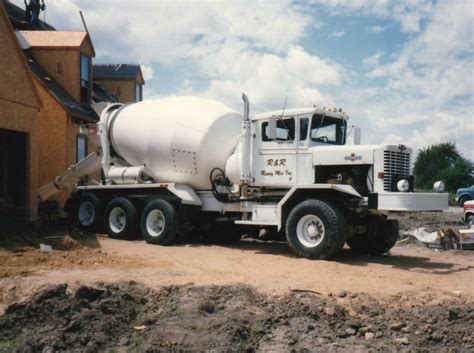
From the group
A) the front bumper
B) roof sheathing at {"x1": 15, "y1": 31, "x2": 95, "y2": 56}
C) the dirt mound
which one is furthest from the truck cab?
roof sheathing at {"x1": 15, "y1": 31, "x2": 95, "y2": 56}

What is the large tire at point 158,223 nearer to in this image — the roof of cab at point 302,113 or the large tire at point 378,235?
the roof of cab at point 302,113

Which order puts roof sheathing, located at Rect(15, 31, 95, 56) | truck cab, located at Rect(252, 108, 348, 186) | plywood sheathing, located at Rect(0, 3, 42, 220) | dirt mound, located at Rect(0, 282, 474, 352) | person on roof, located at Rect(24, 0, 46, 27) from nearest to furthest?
dirt mound, located at Rect(0, 282, 474, 352)
truck cab, located at Rect(252, 108, 348, 186)
plywood sheathing, located at Rect(0, 3, 42, 220)
roof sheathing, located at Rect(15, 31, 95, 56)
person on roof, located at Rect(24, 0, 46, 27)

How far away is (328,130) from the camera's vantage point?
516 inches

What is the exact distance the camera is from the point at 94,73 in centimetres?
2778

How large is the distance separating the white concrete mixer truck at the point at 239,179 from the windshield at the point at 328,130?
0.02m

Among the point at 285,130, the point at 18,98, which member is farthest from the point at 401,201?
the point at 18,98

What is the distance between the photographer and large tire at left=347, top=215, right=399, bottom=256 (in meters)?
12.9

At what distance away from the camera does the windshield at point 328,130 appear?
12.8 m

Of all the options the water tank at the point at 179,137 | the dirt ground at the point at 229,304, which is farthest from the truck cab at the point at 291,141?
the dirt ground at the point at 229,304

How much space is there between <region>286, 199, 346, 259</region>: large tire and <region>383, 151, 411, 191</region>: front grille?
1.19m

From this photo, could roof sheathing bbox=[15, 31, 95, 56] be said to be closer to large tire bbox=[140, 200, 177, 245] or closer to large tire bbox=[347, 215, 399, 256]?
large tire bbox=[140, 200, 177, 245]

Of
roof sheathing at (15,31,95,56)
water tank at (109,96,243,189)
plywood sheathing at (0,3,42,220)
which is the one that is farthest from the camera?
roof sheathing at (15,31,95,56)

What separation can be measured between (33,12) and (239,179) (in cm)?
1603

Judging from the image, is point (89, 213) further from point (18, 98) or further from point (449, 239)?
point (449, 239)
